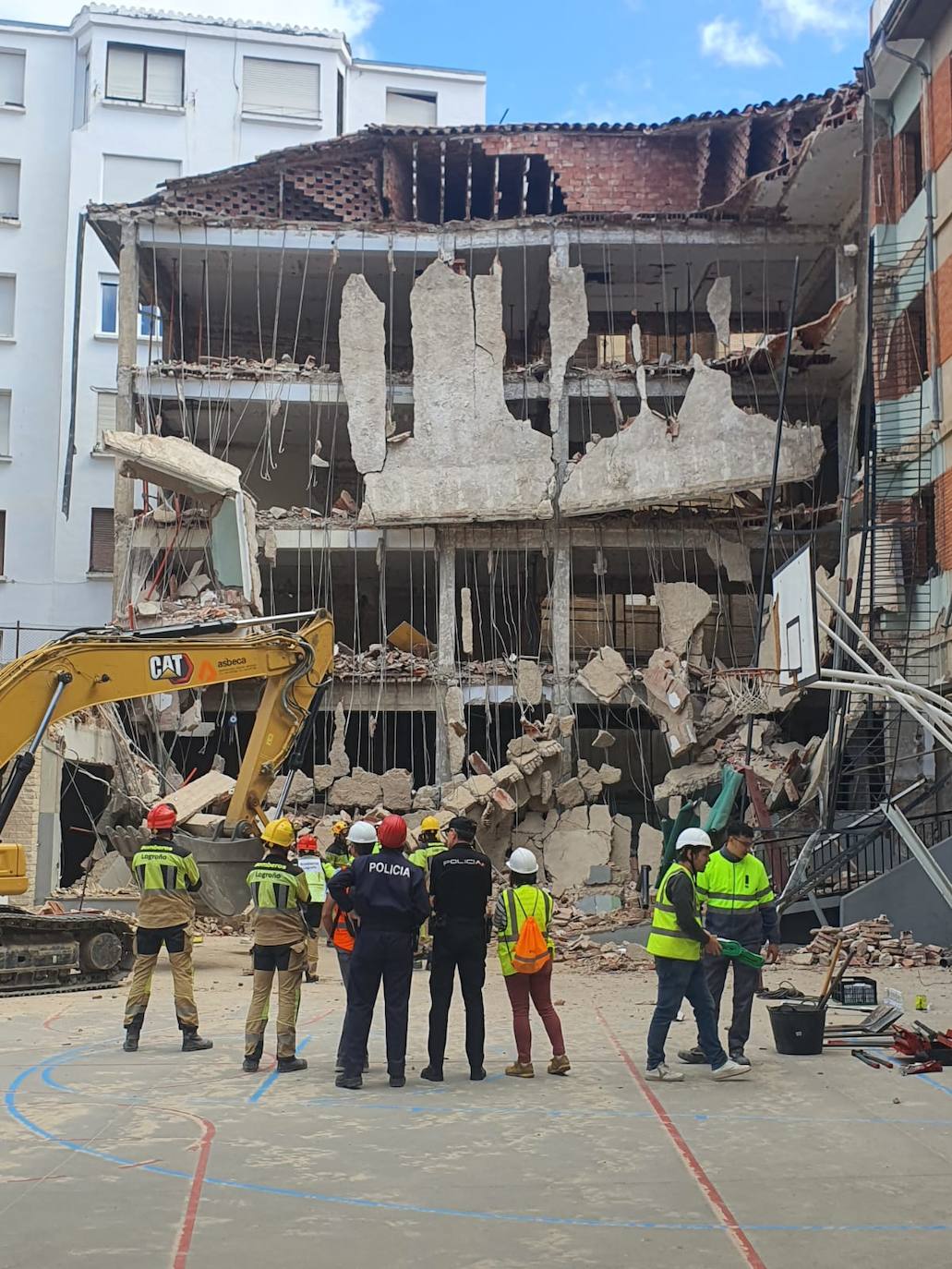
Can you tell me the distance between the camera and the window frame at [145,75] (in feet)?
131

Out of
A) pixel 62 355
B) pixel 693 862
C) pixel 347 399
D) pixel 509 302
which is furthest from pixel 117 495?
pixel 693 862

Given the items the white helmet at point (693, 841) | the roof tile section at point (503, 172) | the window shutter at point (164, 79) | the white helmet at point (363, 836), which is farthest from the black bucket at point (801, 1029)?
the window shutter at point (164, 79)

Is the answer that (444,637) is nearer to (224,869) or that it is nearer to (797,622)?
(224,869)

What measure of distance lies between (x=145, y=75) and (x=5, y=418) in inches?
455

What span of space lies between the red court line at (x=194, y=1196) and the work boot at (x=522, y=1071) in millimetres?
2225

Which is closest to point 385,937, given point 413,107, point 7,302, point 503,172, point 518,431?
point 518,431

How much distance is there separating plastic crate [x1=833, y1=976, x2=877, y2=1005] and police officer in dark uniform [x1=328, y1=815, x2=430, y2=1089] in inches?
147

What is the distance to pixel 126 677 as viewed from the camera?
13695 mm

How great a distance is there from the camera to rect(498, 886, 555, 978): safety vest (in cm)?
865

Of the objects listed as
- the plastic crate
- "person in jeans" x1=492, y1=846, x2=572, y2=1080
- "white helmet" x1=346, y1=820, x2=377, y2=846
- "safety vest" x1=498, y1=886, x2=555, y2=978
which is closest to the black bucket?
the plastic crate

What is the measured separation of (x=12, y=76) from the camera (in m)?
40.8

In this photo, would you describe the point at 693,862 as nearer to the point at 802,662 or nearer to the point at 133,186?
the point at 802,662

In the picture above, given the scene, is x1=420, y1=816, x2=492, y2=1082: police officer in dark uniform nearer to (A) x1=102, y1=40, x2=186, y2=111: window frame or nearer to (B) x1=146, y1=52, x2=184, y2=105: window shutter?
(A) x1=102, y1=40, x2=186, y2=111: window frame

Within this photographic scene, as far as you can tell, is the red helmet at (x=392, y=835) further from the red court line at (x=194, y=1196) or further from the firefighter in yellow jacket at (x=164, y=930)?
the firefighter in yellow jacket at (x=164, y=930)
